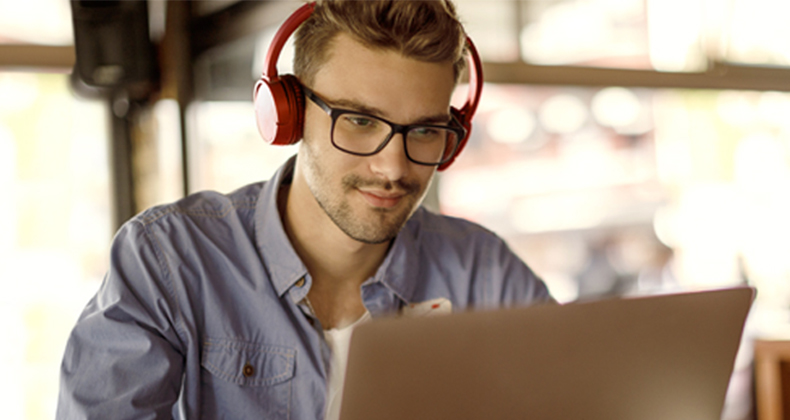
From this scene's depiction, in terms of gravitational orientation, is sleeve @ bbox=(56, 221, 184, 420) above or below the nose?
below

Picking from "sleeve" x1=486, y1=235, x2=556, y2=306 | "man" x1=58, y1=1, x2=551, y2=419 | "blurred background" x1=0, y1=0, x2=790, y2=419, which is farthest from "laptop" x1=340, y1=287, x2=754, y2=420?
"blurred background" x1=0, y1=0, x2=790, y2=419

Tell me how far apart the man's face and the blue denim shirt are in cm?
13

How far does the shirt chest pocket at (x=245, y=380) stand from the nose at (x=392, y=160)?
379 mm

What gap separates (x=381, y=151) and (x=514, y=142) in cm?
182

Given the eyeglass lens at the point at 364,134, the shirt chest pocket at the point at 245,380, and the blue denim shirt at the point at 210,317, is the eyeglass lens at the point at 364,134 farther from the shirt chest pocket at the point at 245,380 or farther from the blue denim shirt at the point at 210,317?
the shirt chest pocket at the point at 245,380

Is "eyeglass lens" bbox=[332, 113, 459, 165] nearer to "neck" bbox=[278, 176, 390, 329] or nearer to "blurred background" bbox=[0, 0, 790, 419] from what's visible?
"neck" bbox=[278, 176, 390, 329]

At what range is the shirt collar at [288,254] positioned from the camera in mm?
1291

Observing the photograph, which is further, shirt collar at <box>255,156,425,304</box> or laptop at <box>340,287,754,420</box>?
shirt collar at <box>255,156,425,304</box>

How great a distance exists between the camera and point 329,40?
1.30 metres

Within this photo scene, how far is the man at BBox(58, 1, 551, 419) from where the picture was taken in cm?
114

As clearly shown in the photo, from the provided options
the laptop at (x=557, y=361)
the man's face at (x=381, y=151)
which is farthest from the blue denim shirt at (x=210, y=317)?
the laptop at (x=557, y=361)

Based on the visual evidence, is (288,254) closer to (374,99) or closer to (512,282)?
(374,99)

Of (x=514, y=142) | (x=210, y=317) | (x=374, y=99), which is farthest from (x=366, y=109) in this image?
(x=514, y=142)

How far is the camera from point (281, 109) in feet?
4.13
